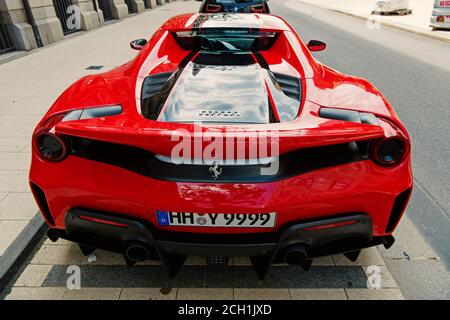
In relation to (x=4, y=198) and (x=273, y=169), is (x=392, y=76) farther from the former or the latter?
(x=4, y=198)

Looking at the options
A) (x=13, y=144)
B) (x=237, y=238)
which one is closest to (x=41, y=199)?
(x=237, y=238)

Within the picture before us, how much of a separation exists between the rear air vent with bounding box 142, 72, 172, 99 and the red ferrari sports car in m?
0.13

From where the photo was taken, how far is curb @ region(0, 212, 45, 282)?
7.38 feet

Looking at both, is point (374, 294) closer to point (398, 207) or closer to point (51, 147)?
point (398, 207)

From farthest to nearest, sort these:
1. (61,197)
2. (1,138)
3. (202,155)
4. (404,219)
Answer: (1,138)
(404,219)
(61,197)
(202,155)

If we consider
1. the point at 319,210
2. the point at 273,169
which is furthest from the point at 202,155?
the point at 319,210

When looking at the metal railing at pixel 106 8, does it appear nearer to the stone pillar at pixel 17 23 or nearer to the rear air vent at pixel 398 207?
the stone pillar at pixel 17 23

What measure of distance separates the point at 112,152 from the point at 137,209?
0.33 m

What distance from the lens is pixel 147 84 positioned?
2.18 m

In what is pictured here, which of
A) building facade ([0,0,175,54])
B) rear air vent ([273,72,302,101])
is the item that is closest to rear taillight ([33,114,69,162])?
rear air vent ([273,72,302,101])

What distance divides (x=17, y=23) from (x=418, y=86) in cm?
1011

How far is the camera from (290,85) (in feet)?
7.05

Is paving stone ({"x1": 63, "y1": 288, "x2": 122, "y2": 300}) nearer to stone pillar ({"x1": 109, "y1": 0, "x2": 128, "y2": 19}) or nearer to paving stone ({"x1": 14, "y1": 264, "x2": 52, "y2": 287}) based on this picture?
paving stone ({"x1": 14, "y1": 264, "x2": 52, "y2": 287})

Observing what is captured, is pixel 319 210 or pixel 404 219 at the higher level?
pixel 319 210
